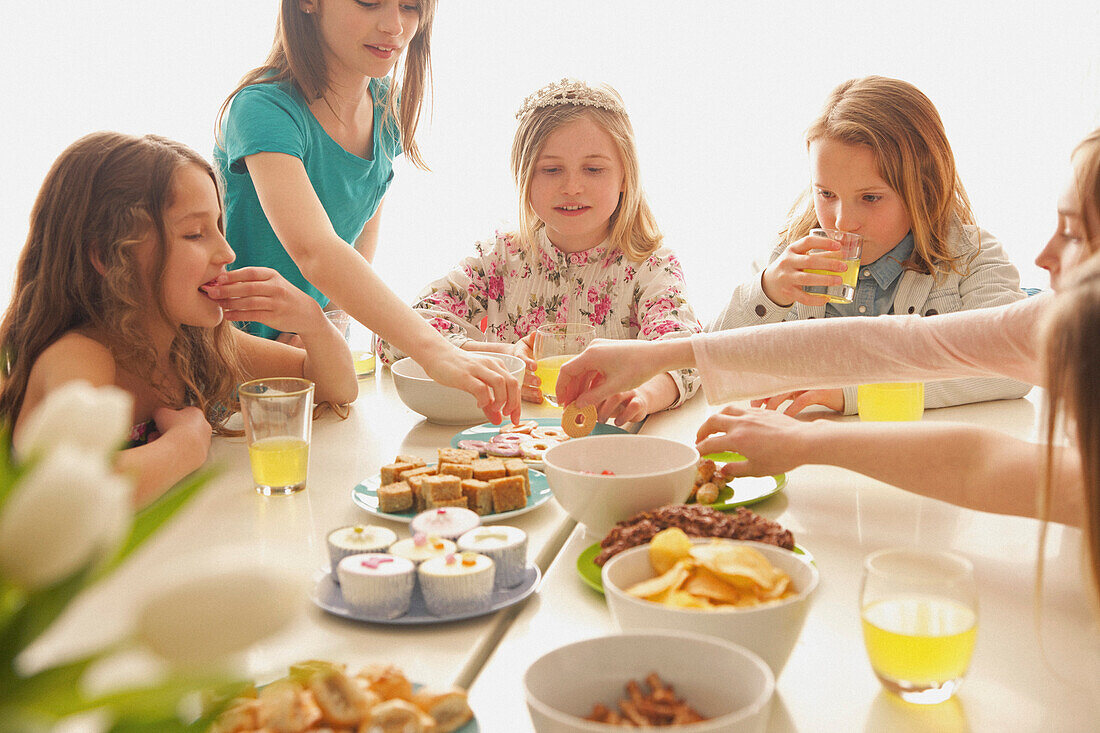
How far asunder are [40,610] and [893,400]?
136 cm

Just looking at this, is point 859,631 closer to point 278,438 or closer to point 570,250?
point 278,438

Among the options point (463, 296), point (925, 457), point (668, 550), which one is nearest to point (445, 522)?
point (668, 550)

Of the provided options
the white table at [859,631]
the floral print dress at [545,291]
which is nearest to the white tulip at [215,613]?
the white table at [859,631]

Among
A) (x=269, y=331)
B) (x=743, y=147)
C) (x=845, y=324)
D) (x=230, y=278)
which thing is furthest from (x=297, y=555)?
(x=743, y=147)

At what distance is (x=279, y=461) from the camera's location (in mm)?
1288

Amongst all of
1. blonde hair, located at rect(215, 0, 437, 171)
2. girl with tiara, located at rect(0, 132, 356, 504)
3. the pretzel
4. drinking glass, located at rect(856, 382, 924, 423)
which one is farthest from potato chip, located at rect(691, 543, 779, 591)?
blonde hair, located at rect(215, 0, 437, 171)

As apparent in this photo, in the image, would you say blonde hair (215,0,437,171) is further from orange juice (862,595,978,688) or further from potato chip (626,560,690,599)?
orange juice (862,595,978,688)

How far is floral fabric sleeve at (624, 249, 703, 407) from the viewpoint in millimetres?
2053

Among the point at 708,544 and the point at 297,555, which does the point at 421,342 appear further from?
the point at 708,544

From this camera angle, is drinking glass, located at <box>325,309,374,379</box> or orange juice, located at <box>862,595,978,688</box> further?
drinking glass, located at <box>325,309,374,379</box>

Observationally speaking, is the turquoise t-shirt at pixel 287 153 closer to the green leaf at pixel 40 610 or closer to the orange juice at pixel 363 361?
the orange juice at pixel 363 361

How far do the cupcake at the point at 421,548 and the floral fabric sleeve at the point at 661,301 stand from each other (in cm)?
96

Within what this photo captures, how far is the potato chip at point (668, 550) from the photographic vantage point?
84cm

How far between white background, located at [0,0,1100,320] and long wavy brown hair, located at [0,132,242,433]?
1978mm
